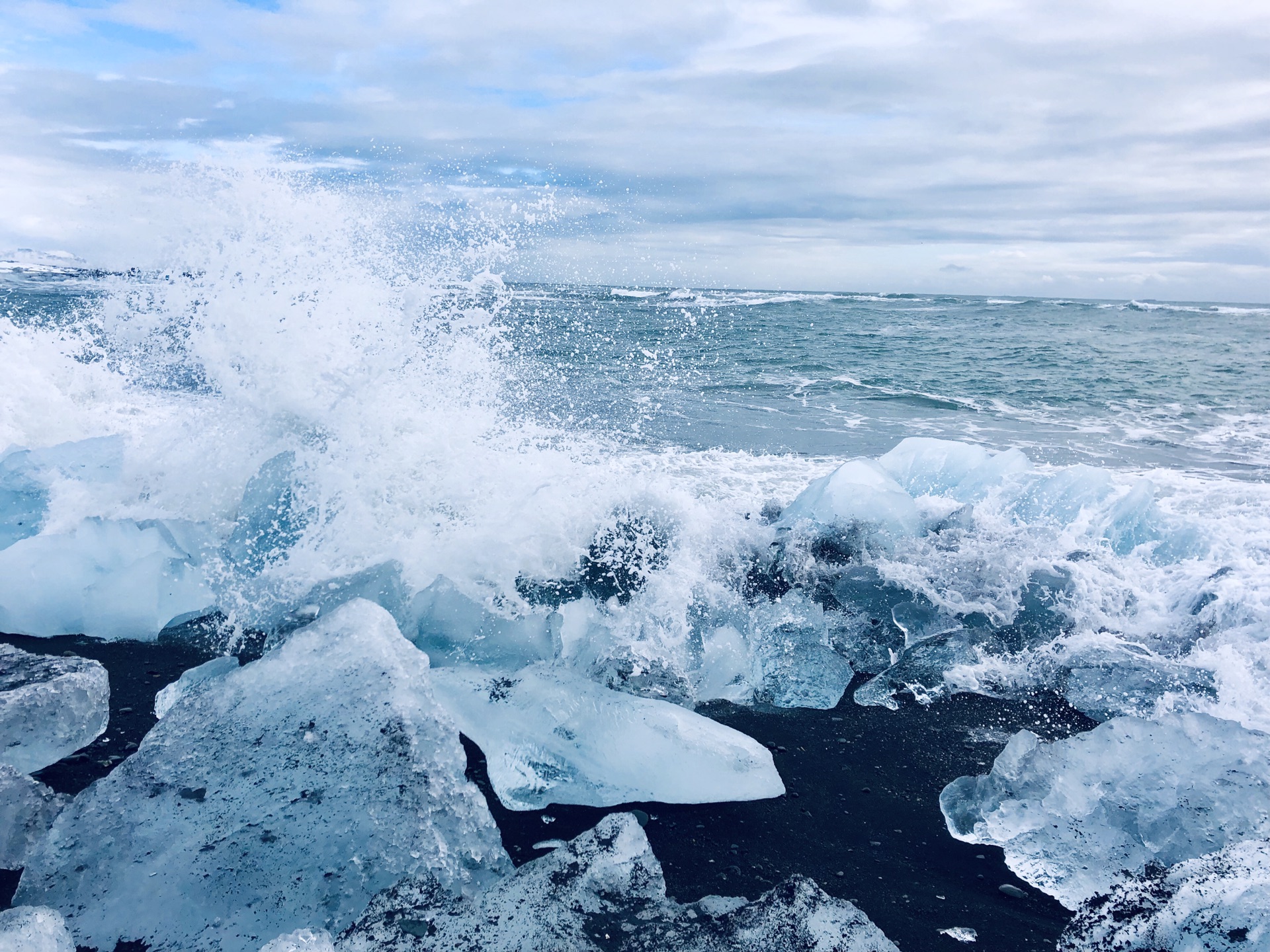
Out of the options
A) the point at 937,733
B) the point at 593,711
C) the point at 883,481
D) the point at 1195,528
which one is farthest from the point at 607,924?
the point at 1195,528

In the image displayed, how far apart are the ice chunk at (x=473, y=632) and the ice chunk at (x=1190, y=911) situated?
201 centimetres

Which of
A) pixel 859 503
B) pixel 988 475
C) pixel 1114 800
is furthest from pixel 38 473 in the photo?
pixel 988 475

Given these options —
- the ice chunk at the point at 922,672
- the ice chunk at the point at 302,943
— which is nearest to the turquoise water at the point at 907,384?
the ice chunk at the point at 922,672

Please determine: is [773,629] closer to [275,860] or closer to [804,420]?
[275,860]

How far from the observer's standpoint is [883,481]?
4934 mm

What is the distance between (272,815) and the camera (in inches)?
84.9

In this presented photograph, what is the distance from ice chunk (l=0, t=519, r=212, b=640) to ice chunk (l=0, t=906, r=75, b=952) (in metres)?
2.02

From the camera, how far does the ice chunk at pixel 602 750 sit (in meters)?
2.52

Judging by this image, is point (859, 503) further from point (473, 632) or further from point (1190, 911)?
point (1190, 911)

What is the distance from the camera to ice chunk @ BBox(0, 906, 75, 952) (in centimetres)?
162

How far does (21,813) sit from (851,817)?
2469mm

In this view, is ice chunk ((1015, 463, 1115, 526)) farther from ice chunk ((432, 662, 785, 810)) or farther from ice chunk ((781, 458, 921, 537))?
ice chunk ((432, 662, 785, 810))

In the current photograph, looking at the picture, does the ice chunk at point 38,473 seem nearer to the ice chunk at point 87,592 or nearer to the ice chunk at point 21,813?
the ice chunk at point 87,592

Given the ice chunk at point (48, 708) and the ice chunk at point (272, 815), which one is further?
the ice chunk at point (48, 708)
